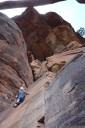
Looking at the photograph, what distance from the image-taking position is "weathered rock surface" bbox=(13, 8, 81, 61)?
119 feet

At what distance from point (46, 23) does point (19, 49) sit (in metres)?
13.1

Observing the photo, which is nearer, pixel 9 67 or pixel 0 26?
pixel 9 67

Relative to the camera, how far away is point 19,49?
2544 centimetres

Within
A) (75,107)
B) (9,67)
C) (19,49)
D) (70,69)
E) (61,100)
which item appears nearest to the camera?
(75,107)

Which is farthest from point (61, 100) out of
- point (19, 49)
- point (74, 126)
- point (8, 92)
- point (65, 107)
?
point (19, 49)

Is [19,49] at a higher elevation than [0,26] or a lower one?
lower

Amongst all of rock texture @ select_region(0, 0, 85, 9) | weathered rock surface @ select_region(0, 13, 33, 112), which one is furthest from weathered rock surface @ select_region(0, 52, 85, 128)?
weathered rock surface @ select_region(0, 13, 33, 112)

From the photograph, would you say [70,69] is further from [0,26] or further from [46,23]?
[46,23]

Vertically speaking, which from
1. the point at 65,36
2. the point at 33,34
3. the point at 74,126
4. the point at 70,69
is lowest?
Answer: the point at 74,126

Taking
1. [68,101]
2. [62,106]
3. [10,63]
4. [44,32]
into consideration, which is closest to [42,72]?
[10,63]

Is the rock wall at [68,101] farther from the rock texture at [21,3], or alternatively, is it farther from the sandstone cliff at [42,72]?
the rock texture at [21,3]

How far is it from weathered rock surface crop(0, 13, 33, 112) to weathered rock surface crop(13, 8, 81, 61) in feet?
30.4

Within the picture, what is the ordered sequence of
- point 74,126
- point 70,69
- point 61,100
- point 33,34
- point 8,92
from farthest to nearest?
point 33,34 → point 8,92 → point 70,69 → point 61,100 → point 74,126

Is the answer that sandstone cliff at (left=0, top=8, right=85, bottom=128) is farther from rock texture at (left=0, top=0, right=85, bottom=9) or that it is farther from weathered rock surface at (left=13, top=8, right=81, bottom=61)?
rock texture at (left=0, top=0, right=85, bottom=9)
